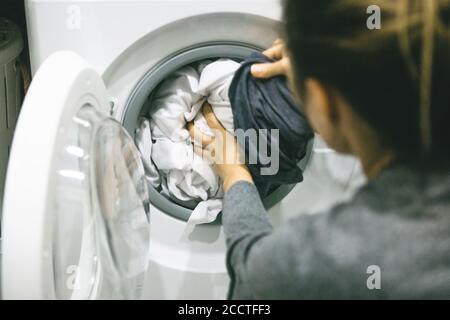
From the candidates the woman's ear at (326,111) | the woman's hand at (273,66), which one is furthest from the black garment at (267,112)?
the woman's ear at (326,111)

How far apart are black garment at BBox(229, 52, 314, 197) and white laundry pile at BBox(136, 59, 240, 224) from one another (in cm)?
7

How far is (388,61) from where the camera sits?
39 centimetres

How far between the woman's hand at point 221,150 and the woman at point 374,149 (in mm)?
190

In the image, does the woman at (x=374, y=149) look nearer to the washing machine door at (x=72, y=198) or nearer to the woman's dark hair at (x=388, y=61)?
the woman's dark hair at (x=388, y=61)

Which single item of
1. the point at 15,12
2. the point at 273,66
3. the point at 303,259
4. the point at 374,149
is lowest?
the point at 303,259

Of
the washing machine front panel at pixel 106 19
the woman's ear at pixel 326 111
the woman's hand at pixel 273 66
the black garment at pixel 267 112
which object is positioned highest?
the washing machine front panel at pixel 106 19

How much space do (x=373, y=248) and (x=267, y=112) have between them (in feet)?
0.86

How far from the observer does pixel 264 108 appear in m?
0.64

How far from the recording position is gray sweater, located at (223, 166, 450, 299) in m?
0.44

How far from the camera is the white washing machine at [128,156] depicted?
534 millimetres

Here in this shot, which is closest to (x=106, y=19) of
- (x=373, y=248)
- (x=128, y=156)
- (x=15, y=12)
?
(x=128, y=156)

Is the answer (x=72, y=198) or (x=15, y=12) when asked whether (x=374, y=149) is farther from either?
(x=15, y=12)
